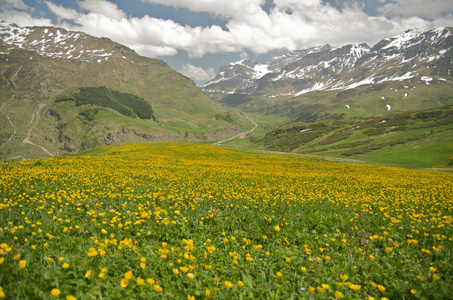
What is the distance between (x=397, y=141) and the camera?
130 meters

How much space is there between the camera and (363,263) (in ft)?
18.7

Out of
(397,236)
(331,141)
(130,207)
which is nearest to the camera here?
(397,236)

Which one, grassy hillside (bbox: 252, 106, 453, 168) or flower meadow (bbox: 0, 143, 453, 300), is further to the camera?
grassy hillside (bbox: 252, 106, 453, 168)

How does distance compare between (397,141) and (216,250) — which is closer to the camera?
(216,250)

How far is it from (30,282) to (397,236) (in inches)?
363

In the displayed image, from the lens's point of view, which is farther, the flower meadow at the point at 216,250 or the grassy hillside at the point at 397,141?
the grassy hillside at the point at 397,141

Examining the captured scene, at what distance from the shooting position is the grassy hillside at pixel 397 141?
93.4 meters

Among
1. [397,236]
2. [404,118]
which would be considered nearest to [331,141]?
[404,118]

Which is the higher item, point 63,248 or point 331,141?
point 331,141

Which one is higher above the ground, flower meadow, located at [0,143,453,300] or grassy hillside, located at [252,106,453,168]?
grassy hillside, located at [252,106,453,168]

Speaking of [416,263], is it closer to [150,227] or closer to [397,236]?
[397,236]

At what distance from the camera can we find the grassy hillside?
93.4m

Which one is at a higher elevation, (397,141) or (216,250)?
(397,141)

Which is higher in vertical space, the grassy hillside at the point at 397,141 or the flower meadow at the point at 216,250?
the grassy hillside at the point at 397,141
